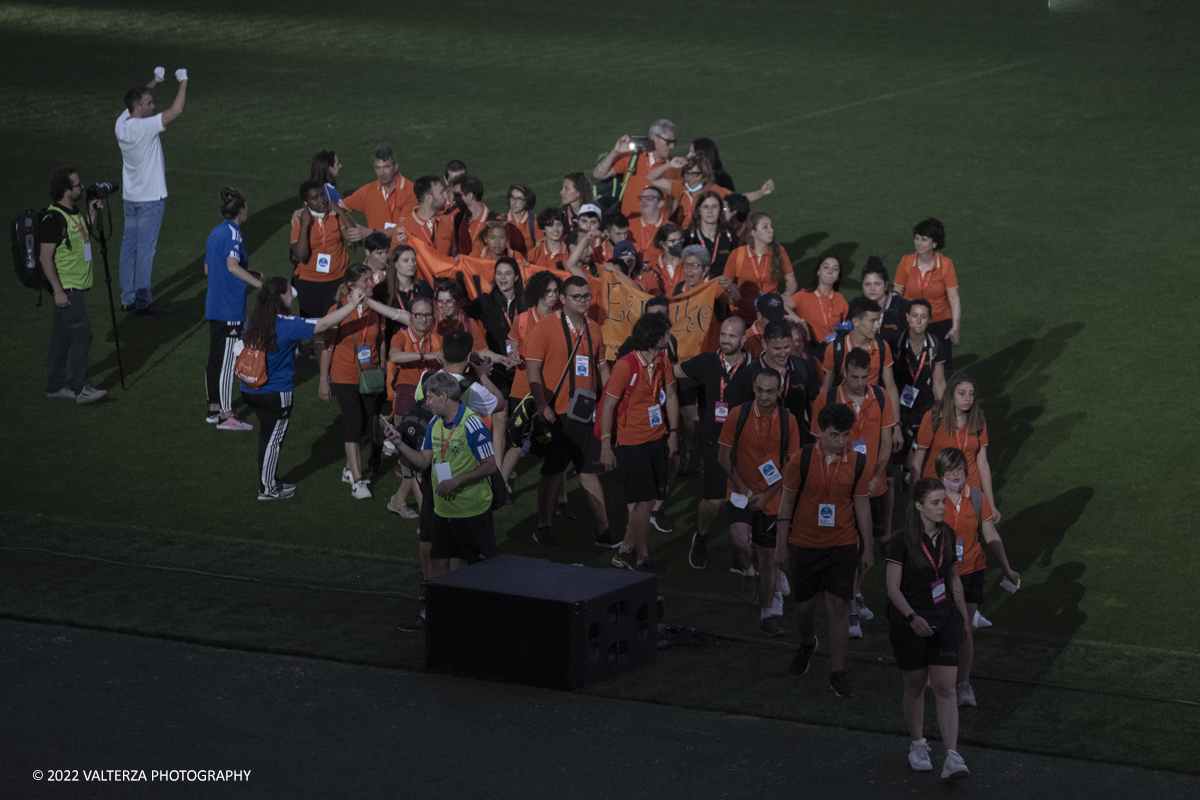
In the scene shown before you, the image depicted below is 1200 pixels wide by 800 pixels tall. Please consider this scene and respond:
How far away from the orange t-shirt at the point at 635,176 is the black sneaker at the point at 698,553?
18.7ft

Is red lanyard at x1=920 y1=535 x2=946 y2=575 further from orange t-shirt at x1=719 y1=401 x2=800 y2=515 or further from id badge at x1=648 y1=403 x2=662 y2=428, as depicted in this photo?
id badge at x1=648 y1=403 x2=662 y2=428

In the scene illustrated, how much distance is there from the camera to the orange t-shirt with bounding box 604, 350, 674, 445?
10.8m

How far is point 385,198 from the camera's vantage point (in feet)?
51.6

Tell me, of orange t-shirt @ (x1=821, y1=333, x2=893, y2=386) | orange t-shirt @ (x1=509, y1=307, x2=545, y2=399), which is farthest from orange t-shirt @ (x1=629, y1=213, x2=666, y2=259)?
orange t-shirt @ (x1=821, y1=333, x2=893, y2=386)

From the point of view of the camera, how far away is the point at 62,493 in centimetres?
1295

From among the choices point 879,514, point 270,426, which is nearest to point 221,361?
point 270,426

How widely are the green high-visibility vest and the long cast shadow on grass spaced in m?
1.69

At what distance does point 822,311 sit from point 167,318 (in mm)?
8585

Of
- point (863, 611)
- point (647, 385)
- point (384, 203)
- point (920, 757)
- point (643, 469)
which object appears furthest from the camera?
point (384, 203)

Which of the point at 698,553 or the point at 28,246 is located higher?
the point at 28,246

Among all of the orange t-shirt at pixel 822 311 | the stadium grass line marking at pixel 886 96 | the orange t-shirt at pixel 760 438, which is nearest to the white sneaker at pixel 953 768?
the orange t-shirt at pixel 760 438

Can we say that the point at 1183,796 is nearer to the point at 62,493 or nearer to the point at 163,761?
the point at 163,761

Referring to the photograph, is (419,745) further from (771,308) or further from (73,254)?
(73,254)

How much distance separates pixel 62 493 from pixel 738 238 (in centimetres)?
669
